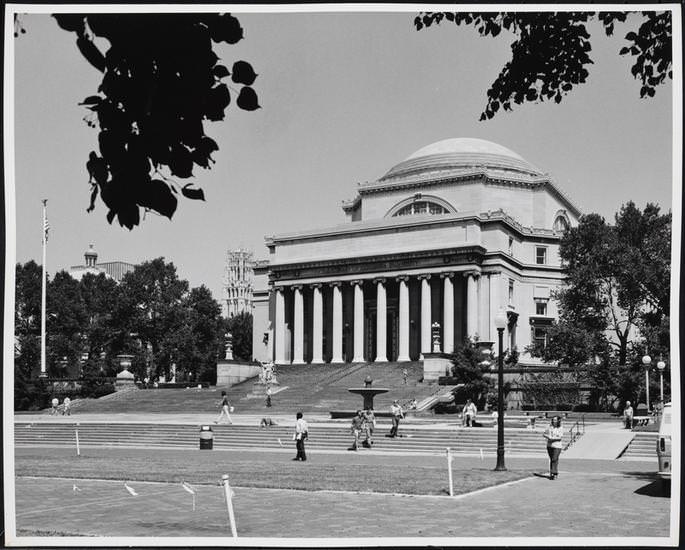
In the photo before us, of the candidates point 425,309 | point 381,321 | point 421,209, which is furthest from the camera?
point 421,209

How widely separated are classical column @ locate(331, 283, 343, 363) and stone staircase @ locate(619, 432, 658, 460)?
40.4 m

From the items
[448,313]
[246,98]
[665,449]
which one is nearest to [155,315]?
[448,313]

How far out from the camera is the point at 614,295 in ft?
182

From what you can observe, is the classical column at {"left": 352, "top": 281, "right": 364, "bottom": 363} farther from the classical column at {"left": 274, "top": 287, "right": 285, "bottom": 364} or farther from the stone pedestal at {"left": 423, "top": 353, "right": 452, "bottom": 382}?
the stone pedestal at {"left": 423, "top": 353, "right": 452, "bottom": 382}

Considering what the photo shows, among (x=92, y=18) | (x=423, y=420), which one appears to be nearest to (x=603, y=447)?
(x=423, y=420)

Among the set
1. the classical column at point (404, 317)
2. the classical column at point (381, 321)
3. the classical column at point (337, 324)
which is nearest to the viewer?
the classical column at point (404, 317)

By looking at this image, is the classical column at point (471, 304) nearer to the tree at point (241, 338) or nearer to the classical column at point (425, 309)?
the classical column at point (425, 309)

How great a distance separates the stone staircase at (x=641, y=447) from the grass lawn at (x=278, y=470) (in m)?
5.79

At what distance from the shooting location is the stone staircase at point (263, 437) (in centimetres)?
3127

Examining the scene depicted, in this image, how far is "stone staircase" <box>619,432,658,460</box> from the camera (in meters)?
28.5

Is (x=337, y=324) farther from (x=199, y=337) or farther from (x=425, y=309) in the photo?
(x=199, y=337)

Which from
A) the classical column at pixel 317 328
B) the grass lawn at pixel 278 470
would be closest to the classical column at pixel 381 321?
the classical column at pixel 317 328

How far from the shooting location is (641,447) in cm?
2942

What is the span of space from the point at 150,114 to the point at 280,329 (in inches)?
2537
